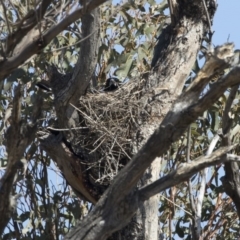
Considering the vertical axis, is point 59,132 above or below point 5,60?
above

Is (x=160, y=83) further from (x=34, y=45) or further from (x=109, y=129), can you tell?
(x=34, y=45)

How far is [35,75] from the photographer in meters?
6.22

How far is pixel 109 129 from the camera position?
229 inches

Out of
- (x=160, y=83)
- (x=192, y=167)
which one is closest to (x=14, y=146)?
(x=192, y=167)

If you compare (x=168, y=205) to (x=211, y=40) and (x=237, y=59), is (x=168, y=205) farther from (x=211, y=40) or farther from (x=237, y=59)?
(x=237, y=59)

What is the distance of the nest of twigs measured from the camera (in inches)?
222

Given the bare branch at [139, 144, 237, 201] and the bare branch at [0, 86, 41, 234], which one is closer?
the bare branch at [0, 86, 41, 234]

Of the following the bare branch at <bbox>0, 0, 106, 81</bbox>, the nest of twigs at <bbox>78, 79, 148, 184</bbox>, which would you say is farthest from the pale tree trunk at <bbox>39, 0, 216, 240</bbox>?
the bare branch at <bbox>0, 0, 106, 81</bbox>

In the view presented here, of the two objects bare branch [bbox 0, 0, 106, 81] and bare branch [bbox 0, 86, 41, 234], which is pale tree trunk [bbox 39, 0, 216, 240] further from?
bare branch [bbox 0, 86, 41, 234]

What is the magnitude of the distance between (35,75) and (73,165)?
83 centimetres

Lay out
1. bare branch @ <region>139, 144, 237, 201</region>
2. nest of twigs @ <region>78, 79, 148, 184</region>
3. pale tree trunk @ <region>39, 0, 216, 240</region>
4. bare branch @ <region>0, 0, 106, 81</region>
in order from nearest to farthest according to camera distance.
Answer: bare branch @ <region>0, 0, 106, 81</region> → bare branch @ <region>139, 144, 237, 201</region> → pale tree trunk @ <region>39, 0, 216, 240</region> → nest of twigs @ <region>78, 79, 148, 184</region>

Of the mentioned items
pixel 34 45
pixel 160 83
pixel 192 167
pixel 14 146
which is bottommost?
pixel 192 167

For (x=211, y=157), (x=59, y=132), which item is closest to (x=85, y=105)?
(x=59, y=132)

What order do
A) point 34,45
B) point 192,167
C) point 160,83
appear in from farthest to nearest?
point 160,83
point 192,167
point 34,45
